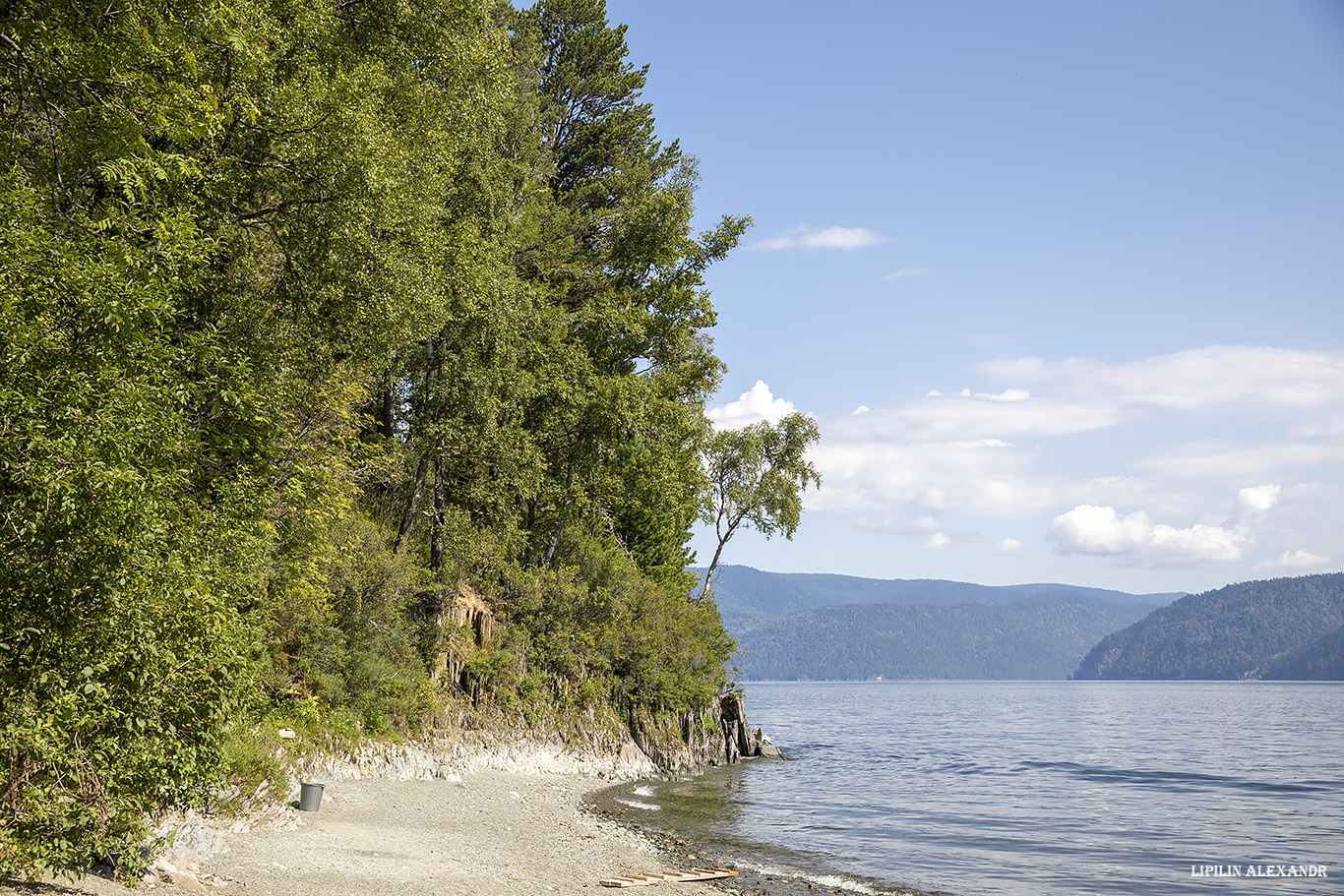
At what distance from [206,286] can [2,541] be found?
21.4 ft

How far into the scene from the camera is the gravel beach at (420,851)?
35.4 feet

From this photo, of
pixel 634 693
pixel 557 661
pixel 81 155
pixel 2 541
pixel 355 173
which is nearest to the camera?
pixel 2 541

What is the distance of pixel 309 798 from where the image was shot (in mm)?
14742

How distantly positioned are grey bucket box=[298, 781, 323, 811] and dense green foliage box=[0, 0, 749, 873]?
2.89 m

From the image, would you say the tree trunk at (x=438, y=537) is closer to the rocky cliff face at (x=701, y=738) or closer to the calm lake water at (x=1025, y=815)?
the calm lake water at (x=1025, y=815)

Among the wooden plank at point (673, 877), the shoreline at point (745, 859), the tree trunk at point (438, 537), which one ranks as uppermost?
the tree trunk at point (438, 537)

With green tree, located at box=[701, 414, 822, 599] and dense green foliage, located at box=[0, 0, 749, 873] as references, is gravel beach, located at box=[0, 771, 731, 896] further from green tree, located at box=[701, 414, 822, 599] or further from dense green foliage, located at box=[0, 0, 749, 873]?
green tree, located at box=[701, 414, 822, 599]

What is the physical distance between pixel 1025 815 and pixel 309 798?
20.7 m

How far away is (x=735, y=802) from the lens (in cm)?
2533

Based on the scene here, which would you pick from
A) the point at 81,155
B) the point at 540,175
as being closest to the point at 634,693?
the point at 540,175

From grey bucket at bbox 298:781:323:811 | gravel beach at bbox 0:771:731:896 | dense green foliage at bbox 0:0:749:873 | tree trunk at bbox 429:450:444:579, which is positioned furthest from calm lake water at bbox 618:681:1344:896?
tree trunk at bbox 429:450:444:579

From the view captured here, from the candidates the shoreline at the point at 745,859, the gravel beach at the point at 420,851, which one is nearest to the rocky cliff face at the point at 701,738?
the shoreline at the point at 745,859

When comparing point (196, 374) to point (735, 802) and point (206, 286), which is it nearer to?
point (206, 286)

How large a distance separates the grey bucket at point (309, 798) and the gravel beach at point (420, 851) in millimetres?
141
